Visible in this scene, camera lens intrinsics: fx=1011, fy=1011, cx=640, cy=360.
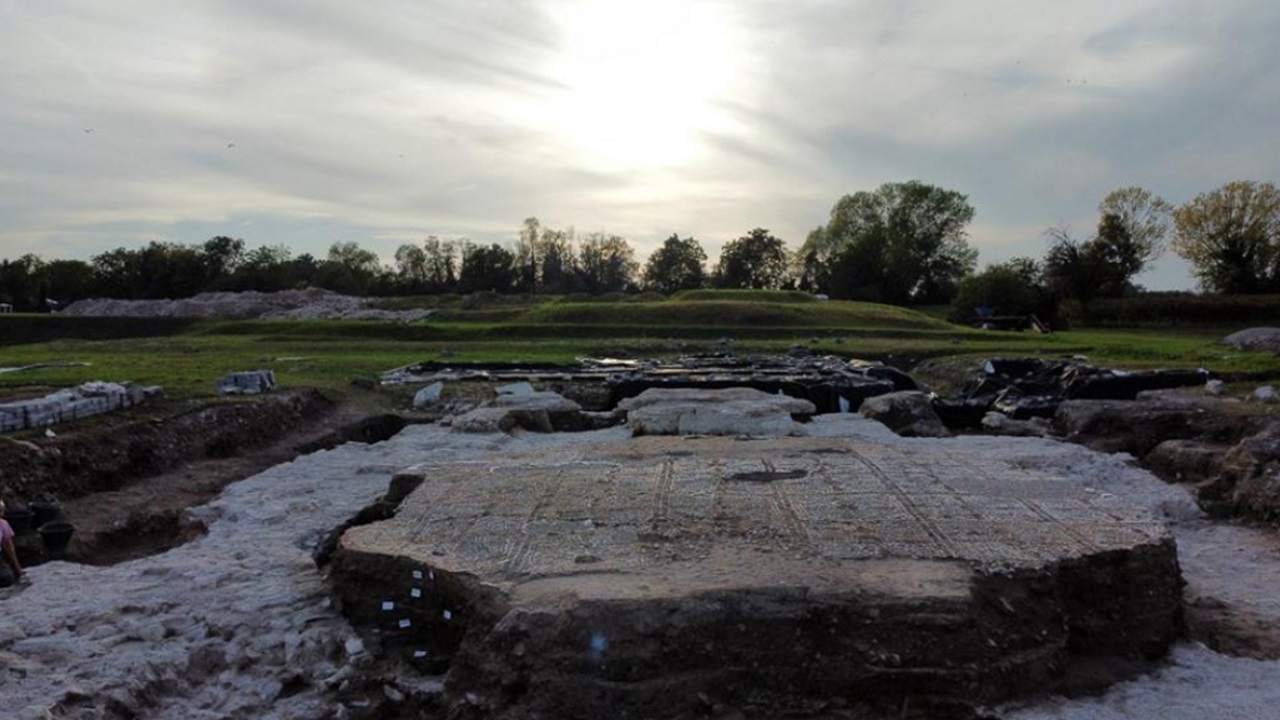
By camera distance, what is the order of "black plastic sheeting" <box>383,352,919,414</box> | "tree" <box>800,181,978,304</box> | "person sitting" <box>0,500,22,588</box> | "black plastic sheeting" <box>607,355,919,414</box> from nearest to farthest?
"person sitting" <box>0,500,22,588</box>
"black plastic sheeting" <box>607,355,919,414</box>
"black plastic sheeting" <box>383,352,919,414</box>
"tree" <box>800,181,978,304</box>

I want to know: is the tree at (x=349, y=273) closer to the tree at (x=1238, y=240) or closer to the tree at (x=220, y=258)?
the tree at (x=220, y=258)

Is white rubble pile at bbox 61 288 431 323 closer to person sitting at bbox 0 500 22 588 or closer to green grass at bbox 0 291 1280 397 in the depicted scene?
green grass at bbox 0 291 1280 397

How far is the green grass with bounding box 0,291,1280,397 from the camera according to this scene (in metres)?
18.0

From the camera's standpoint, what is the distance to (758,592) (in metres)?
4.33

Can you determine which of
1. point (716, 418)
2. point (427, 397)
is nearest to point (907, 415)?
point (716, 418)

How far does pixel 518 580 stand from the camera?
4734 millimetres

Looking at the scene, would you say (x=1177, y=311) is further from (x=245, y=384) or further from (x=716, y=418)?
(x=245, y=384)

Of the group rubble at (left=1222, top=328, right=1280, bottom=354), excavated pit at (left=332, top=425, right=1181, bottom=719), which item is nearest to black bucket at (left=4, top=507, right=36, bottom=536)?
excavated pit at (left=332, top=425, right=1181, bottom=719)

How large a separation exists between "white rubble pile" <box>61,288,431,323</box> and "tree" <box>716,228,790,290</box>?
29.4 metres

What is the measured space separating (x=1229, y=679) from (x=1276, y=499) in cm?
355

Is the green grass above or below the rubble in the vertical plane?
below

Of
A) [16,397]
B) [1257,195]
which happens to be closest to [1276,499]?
[16,397]

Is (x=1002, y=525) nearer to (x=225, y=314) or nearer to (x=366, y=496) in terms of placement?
(x=366, y=496)

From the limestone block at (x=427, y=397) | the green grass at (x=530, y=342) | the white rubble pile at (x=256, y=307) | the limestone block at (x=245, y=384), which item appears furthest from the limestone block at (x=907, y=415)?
the white rubble pile at (x=256, y=307)
